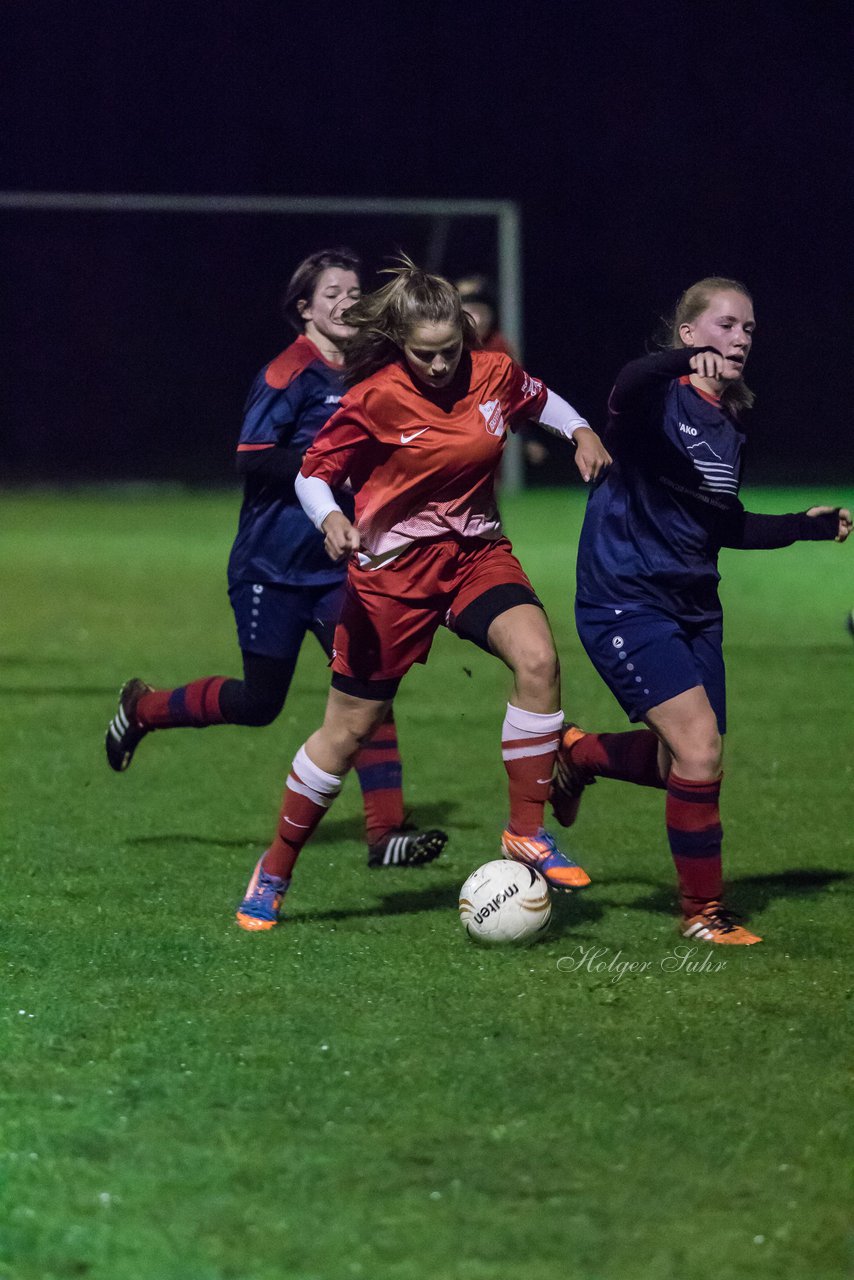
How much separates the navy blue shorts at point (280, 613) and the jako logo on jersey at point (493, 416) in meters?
1.35

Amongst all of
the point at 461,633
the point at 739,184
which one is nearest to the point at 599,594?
the point at 461,633

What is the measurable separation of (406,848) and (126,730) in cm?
134

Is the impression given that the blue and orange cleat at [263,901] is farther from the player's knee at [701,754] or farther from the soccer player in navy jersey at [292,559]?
the player's knee at [701,754]

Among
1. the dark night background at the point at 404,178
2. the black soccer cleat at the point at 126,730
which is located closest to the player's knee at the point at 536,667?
the black soccer cleat at the point at 126,730

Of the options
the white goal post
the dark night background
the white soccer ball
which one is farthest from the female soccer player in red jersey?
the dark night background

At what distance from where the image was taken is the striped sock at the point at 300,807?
5.32 metres

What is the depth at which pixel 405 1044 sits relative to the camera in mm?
4199

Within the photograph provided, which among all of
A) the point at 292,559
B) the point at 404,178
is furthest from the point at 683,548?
the point at 404,178

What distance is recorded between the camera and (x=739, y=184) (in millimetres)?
27078

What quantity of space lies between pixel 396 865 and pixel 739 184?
74.0 feet

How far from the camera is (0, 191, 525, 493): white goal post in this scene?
2334 centimetres

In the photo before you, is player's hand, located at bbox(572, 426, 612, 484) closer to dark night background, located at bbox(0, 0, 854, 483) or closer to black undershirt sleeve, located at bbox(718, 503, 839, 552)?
black undershirt sleeve, located at bbox(718, 503, 839, 552)

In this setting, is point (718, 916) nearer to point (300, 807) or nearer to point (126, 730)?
point (300, 807)

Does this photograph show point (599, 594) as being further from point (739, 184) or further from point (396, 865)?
point (739, 184)
